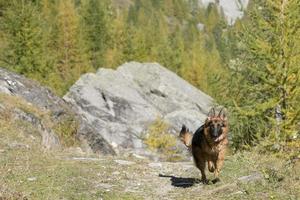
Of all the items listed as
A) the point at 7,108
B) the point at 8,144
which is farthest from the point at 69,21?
the point at 8,144

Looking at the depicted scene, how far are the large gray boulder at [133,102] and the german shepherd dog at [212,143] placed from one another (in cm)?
2833

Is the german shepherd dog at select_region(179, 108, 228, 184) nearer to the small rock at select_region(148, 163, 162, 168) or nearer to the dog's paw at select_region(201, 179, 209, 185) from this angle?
the dog's paw at select_region(201, 179, 209, 185)

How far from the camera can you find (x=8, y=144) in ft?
55.9

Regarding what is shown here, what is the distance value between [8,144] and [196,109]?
128 feet

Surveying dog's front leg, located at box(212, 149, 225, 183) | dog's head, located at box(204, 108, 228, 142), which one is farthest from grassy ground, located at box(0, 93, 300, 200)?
dog's head, located at box(204, 108, 228, 142)

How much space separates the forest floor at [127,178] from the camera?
11.7 metres

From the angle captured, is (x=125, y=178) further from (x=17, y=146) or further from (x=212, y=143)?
(x=17, y=146)

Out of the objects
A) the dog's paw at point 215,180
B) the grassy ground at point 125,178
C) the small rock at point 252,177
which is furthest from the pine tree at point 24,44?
the small rock at point 252,177

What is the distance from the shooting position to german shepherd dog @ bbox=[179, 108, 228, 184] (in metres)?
11.9

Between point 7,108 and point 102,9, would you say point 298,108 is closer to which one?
point 7,108

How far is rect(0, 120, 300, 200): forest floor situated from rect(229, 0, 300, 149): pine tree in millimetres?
4162

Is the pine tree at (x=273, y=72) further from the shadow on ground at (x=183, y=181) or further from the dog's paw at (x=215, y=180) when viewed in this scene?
the dog's paw at (x=215, y=180)

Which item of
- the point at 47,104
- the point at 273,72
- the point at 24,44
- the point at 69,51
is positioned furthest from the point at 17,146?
the point at 69,51

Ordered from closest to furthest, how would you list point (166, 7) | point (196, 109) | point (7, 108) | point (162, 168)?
1. point (162, 168)
2. point (7, 108)
3. point (196, 109)
4. point (166, 7)
